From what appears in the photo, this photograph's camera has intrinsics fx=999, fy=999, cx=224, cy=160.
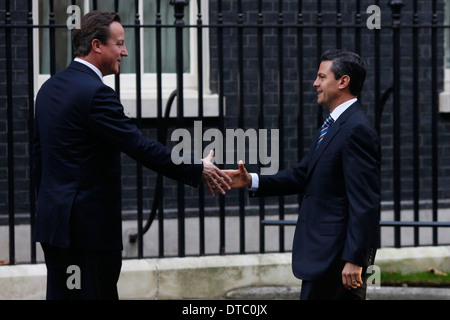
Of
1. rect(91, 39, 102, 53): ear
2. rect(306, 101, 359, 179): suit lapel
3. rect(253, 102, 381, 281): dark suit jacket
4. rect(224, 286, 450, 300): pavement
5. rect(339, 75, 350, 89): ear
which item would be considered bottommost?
rect(224, 286, 450, 300): pavement

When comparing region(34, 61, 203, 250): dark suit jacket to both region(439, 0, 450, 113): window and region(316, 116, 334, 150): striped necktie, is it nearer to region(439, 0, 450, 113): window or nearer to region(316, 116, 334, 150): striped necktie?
region(316, 116, 334, 150): striped necktie

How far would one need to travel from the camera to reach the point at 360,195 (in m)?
4.74

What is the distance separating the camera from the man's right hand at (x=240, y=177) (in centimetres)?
566

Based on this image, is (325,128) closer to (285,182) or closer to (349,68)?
(349,68)

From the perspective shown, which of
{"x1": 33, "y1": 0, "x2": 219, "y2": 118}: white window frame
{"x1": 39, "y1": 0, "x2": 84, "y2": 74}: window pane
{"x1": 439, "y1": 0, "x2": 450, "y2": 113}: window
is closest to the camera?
{"x1": 33, "y1": 0, "x2": 219, "y2": 118}: white window frame

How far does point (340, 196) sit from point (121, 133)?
1.15 meters

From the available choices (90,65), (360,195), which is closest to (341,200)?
(360,195)

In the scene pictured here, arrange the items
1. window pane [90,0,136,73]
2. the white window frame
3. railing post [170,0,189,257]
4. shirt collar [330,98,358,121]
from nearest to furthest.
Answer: shirt collar [330,98,358,121], railing post [170,0,189,257], the white window frame, window pane [90,0,136,73]

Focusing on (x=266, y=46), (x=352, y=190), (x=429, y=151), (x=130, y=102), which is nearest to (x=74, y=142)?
(x=352, y=190)

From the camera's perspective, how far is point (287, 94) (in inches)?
386

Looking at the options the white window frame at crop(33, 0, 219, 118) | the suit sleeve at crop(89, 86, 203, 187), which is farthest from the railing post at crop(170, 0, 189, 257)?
the suit sleeve at crop(89, 86, 203, 187)

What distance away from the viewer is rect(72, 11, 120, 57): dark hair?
5191 millimetres

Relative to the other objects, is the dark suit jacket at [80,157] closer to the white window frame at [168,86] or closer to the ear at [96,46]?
A: the ear at [96,46]

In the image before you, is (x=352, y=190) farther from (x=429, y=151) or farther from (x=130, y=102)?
(x=429, y=151)
